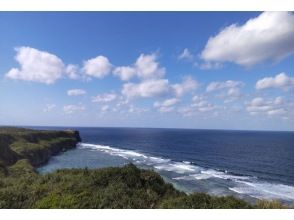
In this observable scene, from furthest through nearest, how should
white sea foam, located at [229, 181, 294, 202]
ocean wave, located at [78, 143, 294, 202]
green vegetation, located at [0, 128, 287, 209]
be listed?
ocean wave, located at [78, 143, 294, 202] → white sea foam, located at [229, 181, 294, 202] → green vegetation, located at [0, 128, 287, 209]

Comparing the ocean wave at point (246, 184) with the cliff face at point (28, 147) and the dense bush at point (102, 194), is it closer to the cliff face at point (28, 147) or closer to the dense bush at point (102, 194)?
the dense bush at point (102, 194)

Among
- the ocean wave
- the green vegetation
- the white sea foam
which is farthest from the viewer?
the ocean wave

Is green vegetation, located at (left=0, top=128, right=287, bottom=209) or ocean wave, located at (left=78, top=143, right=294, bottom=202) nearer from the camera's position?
green vegetation, located at (left=0, top=128, right=287, bottom=209)

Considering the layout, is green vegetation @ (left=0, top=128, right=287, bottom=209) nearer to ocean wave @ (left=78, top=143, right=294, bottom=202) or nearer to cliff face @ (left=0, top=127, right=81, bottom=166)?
ocean wave @ (left=78, top=143, right=294, bottom=202)

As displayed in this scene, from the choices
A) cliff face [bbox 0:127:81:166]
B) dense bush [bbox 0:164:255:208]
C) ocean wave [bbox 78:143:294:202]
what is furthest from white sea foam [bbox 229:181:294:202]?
cliff face [bbox 0:127:81:166]

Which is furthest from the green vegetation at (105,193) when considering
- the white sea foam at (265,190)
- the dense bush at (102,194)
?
the white sea foam at (265,190)

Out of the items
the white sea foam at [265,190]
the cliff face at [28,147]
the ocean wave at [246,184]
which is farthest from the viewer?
the cliff face at [28,147]

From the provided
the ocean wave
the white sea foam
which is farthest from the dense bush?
the ocean wave

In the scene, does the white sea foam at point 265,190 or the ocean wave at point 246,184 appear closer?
the white sea foam at point 265,190

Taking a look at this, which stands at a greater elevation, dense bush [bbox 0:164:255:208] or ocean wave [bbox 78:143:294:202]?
dense bush [bbox 0:164:255:208]

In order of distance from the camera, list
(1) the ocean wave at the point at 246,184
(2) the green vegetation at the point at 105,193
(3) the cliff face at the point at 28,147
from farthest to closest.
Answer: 1. (3) the cliff face at the point at 28,147
2. (1) the ocean wave at the point at 246,184
3. (2) the green vegetation at the point at 105,193
